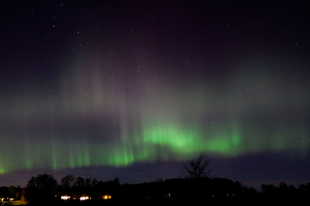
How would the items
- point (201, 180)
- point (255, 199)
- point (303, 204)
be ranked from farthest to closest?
1. point (201, 180)
2. point (255, 199)
3. point (303, 204)

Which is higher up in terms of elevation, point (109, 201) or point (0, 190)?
point (109, 201)

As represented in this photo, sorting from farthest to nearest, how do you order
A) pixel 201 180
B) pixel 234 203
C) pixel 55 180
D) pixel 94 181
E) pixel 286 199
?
pixel 55 180 → pixel 94 181 → pixel 201 180 → pixel 234 203 → pixel 286 199

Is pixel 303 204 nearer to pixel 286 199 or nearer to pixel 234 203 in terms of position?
pixel 286 199

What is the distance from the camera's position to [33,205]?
1074 inches

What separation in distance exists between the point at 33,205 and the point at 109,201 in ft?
28.5

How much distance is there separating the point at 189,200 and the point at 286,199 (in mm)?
10742

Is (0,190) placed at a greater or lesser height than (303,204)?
lesser

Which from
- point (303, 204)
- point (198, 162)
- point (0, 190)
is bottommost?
point (0, 190)

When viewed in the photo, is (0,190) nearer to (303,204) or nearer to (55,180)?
(55,180)

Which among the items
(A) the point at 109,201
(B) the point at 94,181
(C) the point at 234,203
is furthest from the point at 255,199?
(B) the point at 94,181

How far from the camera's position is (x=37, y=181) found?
351 feet

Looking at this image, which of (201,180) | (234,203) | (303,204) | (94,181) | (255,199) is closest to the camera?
(303,204)

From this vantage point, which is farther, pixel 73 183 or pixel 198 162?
pixel 73 183

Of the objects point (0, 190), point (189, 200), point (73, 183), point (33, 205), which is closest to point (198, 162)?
point (189, 200)
